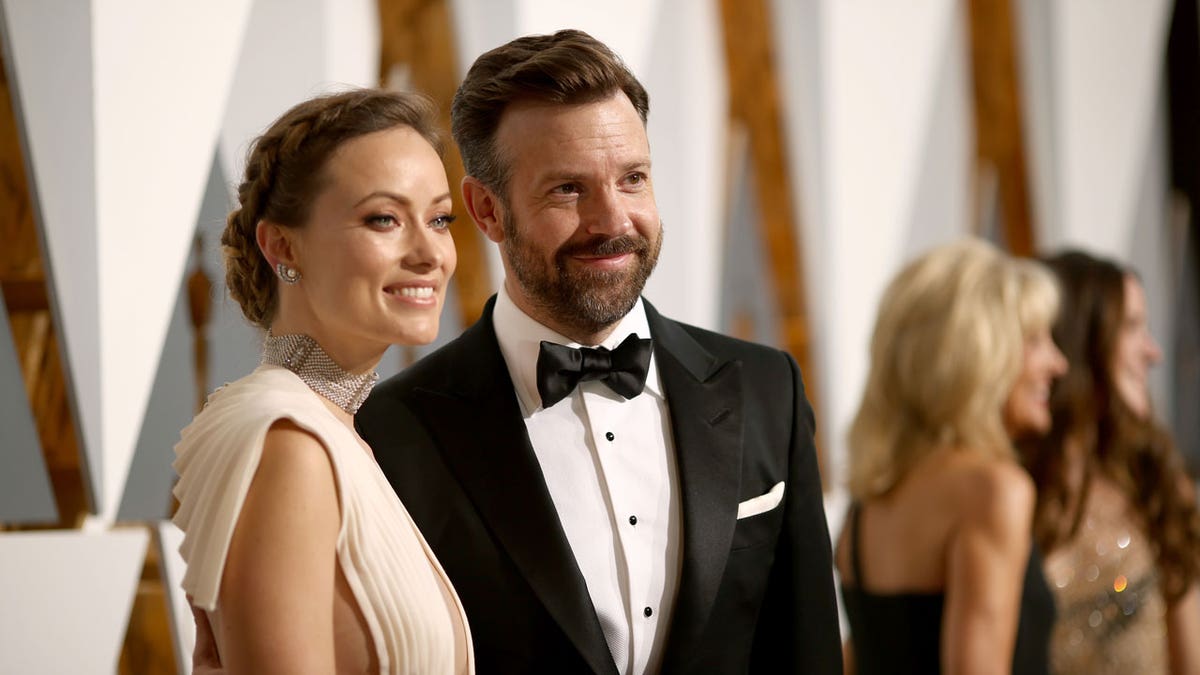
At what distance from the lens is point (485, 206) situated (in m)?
1.67

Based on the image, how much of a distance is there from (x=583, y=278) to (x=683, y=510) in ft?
1.12

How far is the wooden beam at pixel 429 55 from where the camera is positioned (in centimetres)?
335

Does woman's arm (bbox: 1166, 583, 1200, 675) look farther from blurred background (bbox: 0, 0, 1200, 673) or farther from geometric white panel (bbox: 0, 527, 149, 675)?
geometric white panel (bbox: 0, 527, 149, 675)

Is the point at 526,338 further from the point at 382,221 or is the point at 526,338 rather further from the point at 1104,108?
the point at 1104,108

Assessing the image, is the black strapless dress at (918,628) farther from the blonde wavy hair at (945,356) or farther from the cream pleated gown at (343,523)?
the cream pleated gown at (343,523)

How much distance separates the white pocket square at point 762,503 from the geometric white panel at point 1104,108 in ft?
18.9

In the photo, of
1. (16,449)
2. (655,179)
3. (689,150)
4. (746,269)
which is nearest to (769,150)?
(746,269)

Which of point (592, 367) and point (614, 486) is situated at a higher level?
point (592, 367)

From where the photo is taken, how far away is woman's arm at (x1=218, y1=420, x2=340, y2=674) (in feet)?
4.63

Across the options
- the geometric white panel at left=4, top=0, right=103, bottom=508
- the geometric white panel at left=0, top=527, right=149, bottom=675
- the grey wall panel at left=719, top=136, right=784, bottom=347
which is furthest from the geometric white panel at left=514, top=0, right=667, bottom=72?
the geometric white panel at left=0, top=527, right=149, bottom=675

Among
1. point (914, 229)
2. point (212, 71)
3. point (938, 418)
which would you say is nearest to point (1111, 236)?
point (914, 229)

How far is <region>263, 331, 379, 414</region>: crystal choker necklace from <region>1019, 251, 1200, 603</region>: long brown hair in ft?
8.23

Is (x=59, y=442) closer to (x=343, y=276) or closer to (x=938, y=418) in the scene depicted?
(x=343, y=276)

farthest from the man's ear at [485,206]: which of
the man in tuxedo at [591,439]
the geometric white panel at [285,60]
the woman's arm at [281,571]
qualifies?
the geometric white panel at [285,60]
